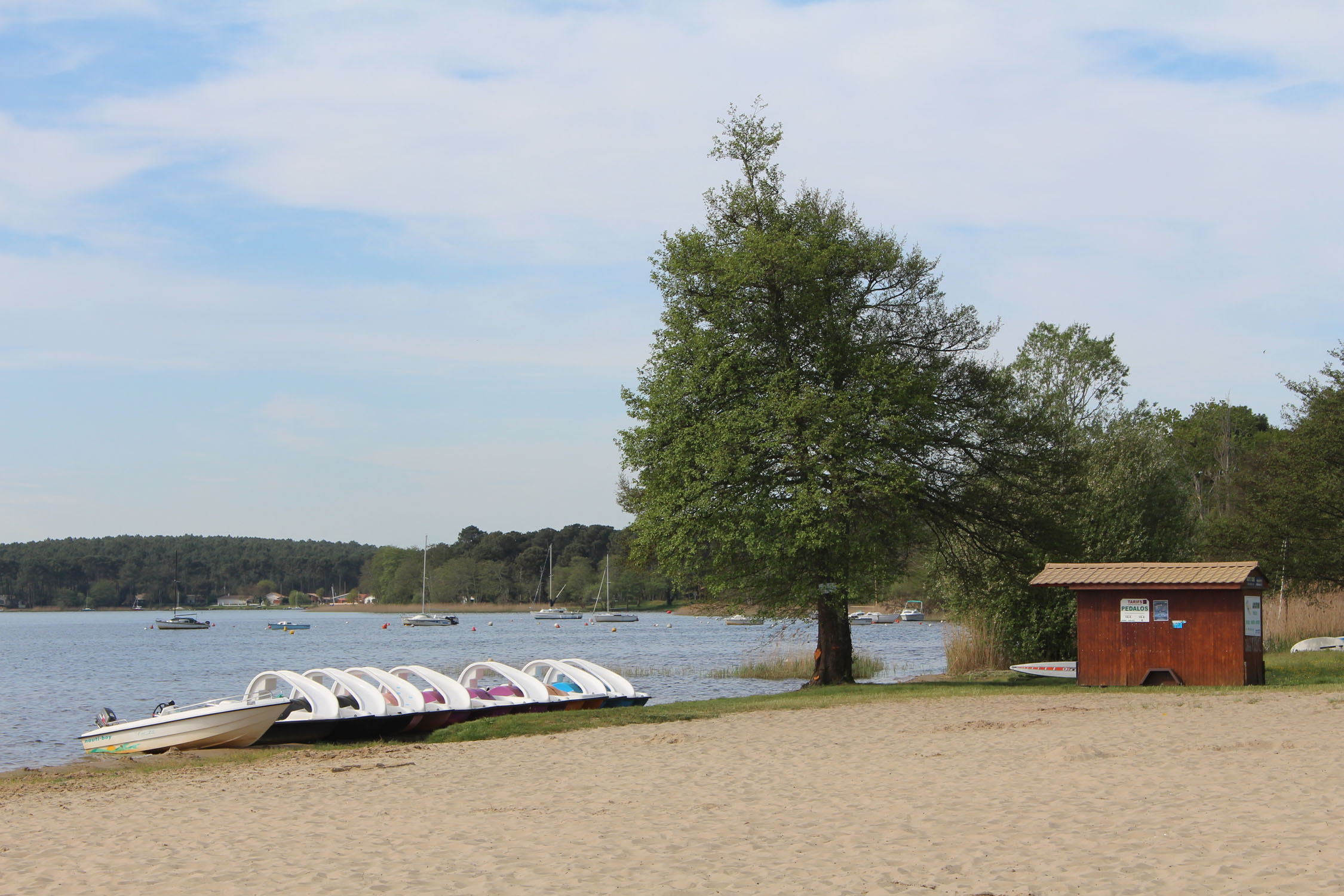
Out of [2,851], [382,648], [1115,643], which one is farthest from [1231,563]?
[382,648]

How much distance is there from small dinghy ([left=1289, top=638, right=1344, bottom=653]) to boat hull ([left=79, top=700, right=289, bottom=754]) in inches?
1191

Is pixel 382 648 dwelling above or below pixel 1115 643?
below

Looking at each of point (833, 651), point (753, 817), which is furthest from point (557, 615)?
point (753, 817)

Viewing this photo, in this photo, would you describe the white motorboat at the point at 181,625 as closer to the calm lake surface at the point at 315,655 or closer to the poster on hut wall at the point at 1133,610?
the calm lake surface at the point at 315,655

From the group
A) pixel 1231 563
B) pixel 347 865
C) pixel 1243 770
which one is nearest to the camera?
pixel 347 865

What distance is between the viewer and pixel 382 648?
76375 mm

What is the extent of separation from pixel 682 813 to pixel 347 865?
3.24 metres

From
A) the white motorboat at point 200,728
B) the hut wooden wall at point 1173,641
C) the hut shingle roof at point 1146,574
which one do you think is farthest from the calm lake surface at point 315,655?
the hut wooden wall at point 1173,641

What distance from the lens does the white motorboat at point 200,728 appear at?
21312mm

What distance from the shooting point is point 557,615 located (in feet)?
441

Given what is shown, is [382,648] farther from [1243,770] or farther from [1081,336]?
[1243,770]

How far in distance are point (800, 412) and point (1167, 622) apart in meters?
8.60

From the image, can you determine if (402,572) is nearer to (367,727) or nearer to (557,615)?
(557,615)

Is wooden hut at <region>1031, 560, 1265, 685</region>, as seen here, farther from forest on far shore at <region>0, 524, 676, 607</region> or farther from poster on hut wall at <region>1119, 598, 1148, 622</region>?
forest on far shore at <region>0, 524, 676, 607</region>
